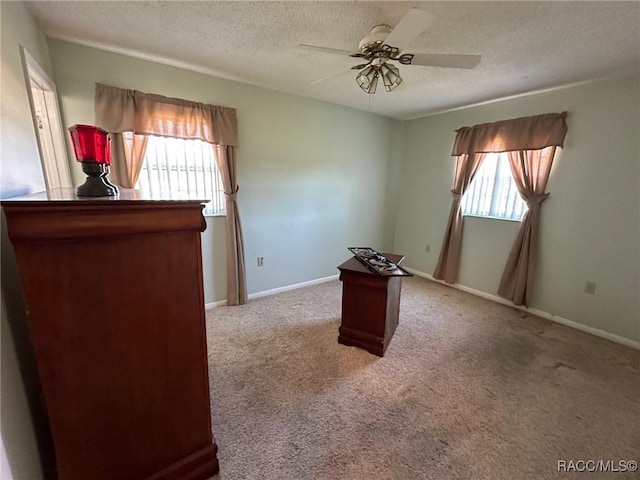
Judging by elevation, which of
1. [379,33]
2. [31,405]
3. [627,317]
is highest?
[379,33]

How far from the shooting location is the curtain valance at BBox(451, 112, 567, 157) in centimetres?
277

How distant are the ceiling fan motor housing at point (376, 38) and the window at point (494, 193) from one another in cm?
245

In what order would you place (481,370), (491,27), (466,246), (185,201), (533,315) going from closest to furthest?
(185,201) < (491,27) < (481,370) < (533,315) < (466,246)

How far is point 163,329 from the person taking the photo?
1.07 meters

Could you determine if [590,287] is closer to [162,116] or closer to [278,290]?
[278,290]

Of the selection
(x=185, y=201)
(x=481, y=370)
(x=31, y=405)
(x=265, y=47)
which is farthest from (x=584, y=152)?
(x=31, y=405)

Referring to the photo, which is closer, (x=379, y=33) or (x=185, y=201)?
(x=185, y=201)

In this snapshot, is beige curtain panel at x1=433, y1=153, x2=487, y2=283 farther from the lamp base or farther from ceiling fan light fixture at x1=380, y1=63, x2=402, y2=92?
the lamp base

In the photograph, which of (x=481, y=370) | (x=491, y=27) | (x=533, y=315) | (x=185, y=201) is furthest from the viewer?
(x=533, y=315)

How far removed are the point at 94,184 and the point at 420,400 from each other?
2138 mm

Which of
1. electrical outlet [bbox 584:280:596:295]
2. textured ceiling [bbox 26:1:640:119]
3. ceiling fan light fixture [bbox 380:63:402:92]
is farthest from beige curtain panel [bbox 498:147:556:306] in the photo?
ceiling fan light fixture [bbox 380:63:402:92]

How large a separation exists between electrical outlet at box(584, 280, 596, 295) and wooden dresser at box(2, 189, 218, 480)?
3560 millimetres

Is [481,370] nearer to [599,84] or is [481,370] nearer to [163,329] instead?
[163,329]

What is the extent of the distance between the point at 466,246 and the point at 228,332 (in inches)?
126
